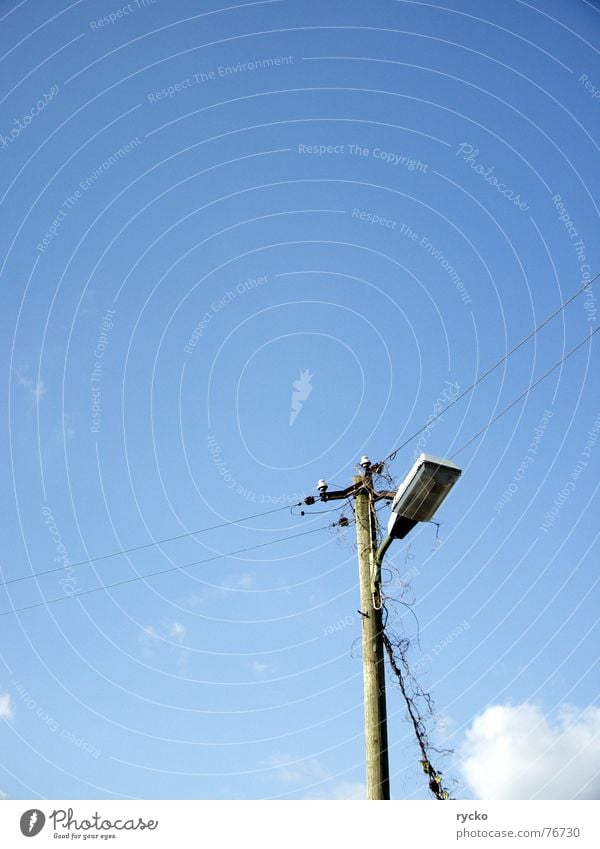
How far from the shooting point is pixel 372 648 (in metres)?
5.98

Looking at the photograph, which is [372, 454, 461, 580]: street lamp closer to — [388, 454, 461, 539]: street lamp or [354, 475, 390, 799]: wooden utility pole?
[388, 454, 461, 539]: street lamp

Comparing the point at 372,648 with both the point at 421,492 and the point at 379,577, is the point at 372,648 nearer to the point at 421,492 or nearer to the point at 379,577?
the point at 379,577

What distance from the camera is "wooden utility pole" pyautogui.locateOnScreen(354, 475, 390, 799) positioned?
5508 mm

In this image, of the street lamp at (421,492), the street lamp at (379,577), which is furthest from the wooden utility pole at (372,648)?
the street lamp at (421,492)

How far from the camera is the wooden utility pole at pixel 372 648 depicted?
5.51 m

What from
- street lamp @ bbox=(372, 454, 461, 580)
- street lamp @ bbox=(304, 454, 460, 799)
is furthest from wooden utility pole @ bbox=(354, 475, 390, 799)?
street lamp @ bbox=(372, 454, 461, 580)

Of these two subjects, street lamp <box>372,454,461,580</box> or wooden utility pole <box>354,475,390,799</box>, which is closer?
street lamp <box>372,454,461,580</box>

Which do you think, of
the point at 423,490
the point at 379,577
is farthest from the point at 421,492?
the point at 379,577

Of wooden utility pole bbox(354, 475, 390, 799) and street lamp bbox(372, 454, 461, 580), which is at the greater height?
street lamp bbox(372, 454, 461, 580)

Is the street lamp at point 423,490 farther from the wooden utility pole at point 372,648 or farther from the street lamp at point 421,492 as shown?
the wooden utility pole at point 372,648
